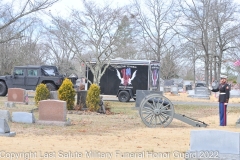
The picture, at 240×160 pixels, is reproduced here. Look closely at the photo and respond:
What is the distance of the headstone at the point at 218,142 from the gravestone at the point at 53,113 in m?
6.31

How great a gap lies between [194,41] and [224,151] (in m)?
29.2

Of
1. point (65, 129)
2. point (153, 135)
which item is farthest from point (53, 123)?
point (153, 135)

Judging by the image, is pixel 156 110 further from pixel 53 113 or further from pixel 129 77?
pixel 129 77

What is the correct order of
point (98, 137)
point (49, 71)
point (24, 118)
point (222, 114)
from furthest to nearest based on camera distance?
point (49, 71), point (222, 114), point (24, 118), point (98, 137)

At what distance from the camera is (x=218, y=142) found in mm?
7188

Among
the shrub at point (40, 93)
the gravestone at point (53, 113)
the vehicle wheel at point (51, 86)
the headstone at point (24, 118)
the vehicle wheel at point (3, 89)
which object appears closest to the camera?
the headstone at point (24, 118)

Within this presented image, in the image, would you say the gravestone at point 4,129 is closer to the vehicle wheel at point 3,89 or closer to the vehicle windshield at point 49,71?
the vehicle windshield at point 49,71

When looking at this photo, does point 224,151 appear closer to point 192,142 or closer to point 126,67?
point 192,142

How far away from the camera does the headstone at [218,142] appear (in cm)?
704

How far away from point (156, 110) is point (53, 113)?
3055 millimetres

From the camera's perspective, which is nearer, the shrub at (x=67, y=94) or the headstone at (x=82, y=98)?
the shrub at (x=67, y=94)

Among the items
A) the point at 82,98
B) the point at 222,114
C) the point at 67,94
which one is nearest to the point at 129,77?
the point at 82,98

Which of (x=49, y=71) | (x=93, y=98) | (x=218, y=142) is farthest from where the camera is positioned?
(x=49, y=71)

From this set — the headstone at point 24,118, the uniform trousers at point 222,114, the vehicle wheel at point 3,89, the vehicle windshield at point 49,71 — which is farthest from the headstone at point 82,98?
the vehicle wheel at point 3,89
